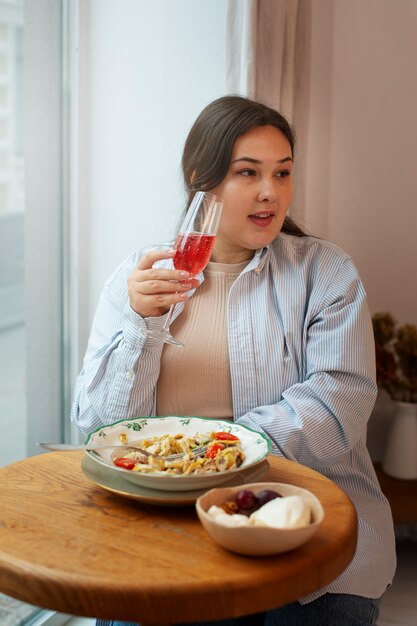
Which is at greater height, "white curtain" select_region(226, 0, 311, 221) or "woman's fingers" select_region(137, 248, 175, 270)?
"white curtain" select_region(226, 0, 311, 221)

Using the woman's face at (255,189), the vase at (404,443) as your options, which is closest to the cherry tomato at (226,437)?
the woman's face at (255,189)

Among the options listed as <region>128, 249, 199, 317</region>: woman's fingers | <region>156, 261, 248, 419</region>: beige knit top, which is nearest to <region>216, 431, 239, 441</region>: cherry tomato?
<region>128, 249, 199, 317</region>: woman's fingers

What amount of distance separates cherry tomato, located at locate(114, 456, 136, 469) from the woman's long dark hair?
77 cm

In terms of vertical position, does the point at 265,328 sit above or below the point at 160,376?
above

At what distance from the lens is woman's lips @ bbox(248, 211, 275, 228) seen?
1773 mm

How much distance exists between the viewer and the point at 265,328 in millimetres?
1773

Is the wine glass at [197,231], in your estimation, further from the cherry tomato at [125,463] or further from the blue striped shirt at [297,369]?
the cherry tomato at [125,463]

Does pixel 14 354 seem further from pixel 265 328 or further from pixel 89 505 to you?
pixel 89 505

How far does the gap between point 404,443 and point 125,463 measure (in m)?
1.68

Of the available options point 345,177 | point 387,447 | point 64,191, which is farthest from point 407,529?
point 64,191

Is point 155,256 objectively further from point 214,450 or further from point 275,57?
point 275,57

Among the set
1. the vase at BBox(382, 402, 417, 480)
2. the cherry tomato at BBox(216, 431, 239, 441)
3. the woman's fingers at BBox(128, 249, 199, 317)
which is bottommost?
the vase at BBox(382, 402, 417, 480)

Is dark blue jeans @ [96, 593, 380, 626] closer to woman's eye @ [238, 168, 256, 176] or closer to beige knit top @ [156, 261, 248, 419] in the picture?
beige knit top @ [156, 261, 248, 419]

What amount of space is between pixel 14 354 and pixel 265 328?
920mm
